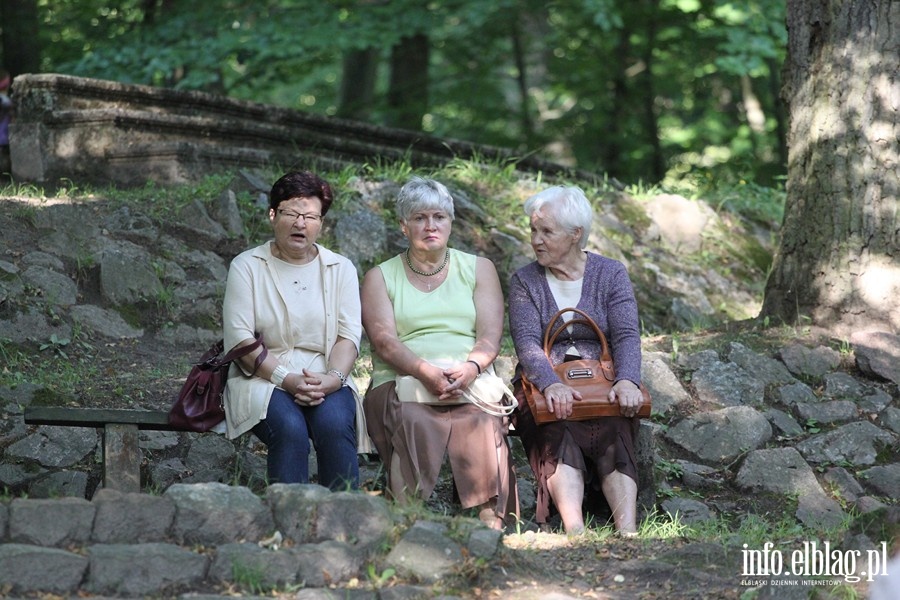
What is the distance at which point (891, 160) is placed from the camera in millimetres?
6594

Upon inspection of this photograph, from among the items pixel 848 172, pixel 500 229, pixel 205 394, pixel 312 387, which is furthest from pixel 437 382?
pixel 500 229

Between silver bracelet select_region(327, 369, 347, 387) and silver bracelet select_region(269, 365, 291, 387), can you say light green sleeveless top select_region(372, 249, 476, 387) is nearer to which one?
silver bracelet select_region(327, 369, 347, 387)

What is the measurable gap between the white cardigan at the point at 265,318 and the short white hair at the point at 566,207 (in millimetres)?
874

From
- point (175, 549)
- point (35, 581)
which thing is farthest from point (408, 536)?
point (35, 581)

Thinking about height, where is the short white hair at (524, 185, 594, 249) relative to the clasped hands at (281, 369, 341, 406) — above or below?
above

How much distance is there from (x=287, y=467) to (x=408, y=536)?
33.9 inches

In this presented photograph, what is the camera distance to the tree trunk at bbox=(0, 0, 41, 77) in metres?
11.0

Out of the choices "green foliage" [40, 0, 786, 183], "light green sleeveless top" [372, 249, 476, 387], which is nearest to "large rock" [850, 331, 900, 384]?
"light green sleeveless top" [372, 249, 476, 387]

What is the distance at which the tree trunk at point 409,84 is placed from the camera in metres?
12.9

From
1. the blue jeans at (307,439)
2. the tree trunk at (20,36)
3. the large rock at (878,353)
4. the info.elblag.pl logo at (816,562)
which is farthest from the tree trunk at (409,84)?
the info.elblag.pl logo at (816,562)

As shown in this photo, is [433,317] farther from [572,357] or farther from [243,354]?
[243,354]

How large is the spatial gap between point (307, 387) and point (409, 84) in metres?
8.74

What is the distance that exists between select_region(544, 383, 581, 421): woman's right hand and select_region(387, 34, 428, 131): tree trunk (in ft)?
27.1

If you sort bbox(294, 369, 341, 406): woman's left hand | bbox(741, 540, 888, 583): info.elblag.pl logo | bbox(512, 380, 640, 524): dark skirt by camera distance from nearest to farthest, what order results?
bbox(741, 540, 888, 583): info.elblag.pl logo < bbox(294, 369, 341, 406): woman's left hand < bbox(512, 380, 640, 524): dark skirt
